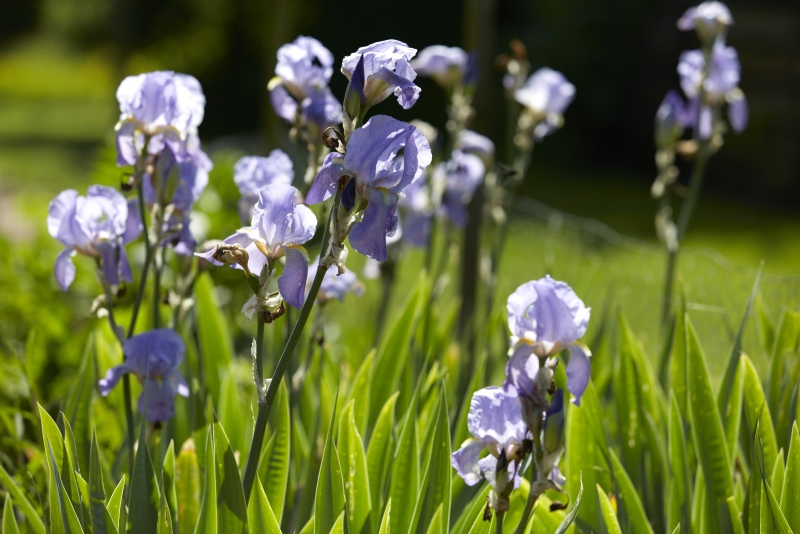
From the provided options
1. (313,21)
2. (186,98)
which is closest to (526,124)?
(186,98)

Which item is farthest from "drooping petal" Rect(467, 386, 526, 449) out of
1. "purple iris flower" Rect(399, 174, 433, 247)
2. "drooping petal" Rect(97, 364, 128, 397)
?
"purple iris flower" Rect(399, 174, 433, 247)

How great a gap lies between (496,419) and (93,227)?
76 cm

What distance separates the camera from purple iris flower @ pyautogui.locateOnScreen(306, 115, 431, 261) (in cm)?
85

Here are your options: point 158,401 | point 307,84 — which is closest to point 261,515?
point 158,401

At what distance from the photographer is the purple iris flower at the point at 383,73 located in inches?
34.3

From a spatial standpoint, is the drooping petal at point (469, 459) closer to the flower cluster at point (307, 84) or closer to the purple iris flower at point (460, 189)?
the flower cluster at point (307, 84)

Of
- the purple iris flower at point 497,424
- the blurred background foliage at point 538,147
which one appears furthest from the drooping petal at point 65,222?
the purple iris flower at point 497,424

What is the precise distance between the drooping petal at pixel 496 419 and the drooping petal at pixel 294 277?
259mm

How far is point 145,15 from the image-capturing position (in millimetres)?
11688

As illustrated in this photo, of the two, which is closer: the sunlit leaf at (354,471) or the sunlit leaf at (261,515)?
the sunlit leaf at (261,515)

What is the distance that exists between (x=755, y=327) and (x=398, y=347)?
948 millimetres

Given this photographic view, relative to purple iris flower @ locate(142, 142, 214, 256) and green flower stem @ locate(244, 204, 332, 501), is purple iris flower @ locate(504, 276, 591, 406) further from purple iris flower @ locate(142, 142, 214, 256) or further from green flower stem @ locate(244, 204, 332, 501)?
purple iris flower @ locate(142, 142, 214, 256)

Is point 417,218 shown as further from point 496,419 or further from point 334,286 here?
point 496,419

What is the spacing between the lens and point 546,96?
83.9 inches
